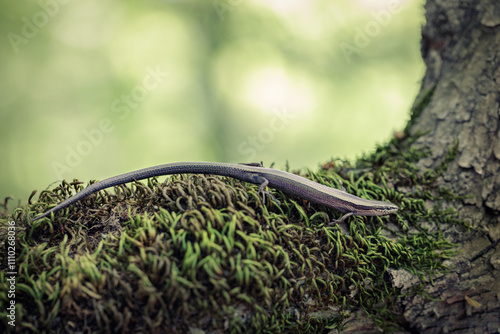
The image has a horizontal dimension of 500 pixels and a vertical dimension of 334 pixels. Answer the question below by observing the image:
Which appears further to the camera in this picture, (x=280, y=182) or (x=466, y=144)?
(x=466, y=144)

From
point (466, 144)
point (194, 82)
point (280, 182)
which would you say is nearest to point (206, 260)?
point (280, 182)

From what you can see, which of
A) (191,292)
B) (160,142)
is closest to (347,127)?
(160,142)

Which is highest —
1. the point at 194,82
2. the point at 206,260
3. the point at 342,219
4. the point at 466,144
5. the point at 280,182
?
the point at 194,82

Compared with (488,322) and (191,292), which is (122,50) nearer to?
(191,292)

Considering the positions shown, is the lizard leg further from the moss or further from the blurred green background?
the blurred green background

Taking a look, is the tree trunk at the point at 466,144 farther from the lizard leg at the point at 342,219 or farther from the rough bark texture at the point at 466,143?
the lizard leg at the point at 342,219

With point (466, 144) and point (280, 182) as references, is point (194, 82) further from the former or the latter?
point (466, 144)

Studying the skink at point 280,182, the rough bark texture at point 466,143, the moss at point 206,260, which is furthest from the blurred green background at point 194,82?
the moss at point 206,260
